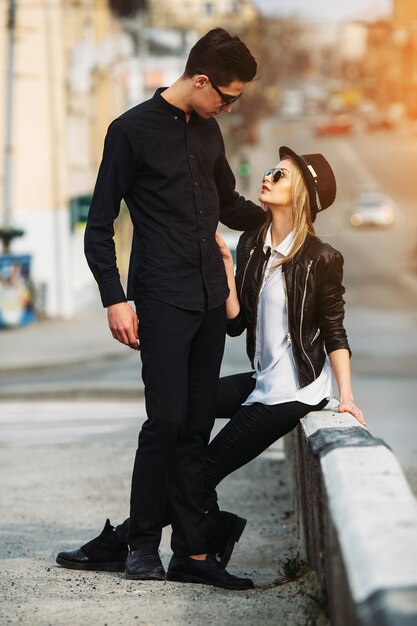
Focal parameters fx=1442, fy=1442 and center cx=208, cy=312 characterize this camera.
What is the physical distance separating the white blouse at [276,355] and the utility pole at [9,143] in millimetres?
21948

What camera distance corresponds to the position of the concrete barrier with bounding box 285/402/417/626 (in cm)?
304

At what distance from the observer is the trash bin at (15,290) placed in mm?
26844

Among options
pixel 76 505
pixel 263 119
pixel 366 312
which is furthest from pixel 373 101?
pixel 76 505

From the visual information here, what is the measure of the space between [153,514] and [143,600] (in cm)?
45

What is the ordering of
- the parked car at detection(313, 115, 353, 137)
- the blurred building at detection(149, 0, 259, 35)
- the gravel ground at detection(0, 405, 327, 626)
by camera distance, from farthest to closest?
1. the parked car at detection(313, 115, 353, 137)
2. the blurred building at detection(149, 0, 259, 35)
3. the gravel ground at detection(0, 405, 327, 626)

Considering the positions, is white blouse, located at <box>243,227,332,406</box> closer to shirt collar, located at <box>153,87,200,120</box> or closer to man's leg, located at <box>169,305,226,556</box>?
man's leg, located at <box>169,305,226,556</box>

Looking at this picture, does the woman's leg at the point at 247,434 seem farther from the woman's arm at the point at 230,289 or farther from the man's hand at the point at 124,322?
the man's hand at the point at 124,322

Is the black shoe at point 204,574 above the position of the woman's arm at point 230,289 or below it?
below

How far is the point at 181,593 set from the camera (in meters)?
5.02

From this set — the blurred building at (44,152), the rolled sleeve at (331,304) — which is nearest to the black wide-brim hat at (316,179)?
the rolled sleeve at (331,304)

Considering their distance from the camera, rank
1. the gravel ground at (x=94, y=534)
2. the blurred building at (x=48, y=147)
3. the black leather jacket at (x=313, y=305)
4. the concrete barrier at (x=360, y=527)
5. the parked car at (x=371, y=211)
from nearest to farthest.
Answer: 1. the concrete barrier at (x=360, y=527)
2. the gravel ground at (x=94, y=534)
3. the black leather jacket at (x=313, y=305)
4. the blurred building at (x=48, y=147)
5. the parked car at (x=371, y=211)

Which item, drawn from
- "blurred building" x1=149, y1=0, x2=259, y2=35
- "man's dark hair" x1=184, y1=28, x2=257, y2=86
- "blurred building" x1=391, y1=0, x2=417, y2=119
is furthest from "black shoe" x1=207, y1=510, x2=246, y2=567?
"blurred building" x1=149, y1=0, x2=259, y2=35

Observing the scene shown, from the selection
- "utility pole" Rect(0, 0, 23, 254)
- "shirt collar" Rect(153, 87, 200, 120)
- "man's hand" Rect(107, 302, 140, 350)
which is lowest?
"man's hand" Rect(107, 302, 140, 350)

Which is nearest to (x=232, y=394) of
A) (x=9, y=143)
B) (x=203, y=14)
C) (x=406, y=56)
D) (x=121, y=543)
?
(x=121, y=543)
